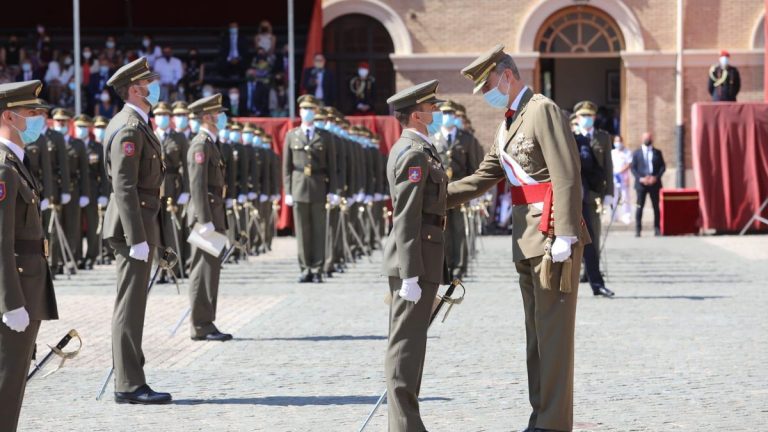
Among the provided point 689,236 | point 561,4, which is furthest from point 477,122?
point 689,236

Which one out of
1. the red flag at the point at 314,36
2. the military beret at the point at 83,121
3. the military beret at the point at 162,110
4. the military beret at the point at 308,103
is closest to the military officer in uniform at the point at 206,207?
the military beret at the point at 162,110

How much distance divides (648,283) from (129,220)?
9481 mm

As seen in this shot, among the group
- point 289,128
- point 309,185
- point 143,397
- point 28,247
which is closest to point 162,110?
point 309,185

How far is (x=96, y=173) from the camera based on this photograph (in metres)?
21.4

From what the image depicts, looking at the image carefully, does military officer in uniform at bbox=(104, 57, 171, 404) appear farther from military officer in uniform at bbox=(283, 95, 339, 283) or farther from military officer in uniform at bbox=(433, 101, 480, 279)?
military officer in uniform at bbox=(283, 95, 339, 283)

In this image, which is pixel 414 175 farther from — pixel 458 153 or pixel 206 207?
pixel 458 153

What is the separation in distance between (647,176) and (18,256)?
22.9 m

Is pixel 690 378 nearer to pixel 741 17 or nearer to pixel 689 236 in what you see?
pixel 689 236

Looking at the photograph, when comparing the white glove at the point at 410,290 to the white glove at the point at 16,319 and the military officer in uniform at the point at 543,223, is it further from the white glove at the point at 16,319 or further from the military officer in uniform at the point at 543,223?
the white glove at the point at 16,319

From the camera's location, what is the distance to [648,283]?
1734cm

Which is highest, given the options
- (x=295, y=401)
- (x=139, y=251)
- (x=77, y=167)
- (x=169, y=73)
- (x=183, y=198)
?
(x=169, y=73)

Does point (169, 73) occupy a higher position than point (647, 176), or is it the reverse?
point (169, 73)

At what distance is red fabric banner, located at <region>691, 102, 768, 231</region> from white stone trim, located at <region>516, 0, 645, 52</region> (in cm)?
868

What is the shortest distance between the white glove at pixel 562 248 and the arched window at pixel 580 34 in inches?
1158
